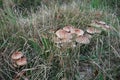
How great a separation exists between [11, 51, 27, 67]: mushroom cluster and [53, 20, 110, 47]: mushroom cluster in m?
0.36

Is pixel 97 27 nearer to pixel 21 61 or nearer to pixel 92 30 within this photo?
pixel 92 30

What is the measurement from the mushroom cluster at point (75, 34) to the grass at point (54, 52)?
2.5 inches

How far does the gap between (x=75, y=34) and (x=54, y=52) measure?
0.29m

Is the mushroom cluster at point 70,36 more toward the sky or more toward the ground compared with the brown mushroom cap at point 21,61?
more toward the sky

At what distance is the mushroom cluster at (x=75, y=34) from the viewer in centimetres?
287

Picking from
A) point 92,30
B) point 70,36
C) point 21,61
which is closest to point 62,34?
point 70,36

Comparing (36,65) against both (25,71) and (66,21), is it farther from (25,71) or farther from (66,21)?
(66,21)

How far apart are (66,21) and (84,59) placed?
0.54m

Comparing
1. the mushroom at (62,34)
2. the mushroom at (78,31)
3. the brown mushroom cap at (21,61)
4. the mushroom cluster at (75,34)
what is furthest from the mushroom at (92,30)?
the brown mushroom cap at (21,61)

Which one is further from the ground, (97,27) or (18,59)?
(97,27)

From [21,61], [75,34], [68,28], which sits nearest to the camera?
[21,61]

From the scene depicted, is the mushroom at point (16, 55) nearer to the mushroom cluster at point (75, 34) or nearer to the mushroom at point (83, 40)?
the mushroom cluster at point (75, 34)

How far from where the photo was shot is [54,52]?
2.80 m

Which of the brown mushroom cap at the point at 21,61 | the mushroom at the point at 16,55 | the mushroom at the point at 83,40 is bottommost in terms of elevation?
the brown mushroom cap at the point at 21,61
